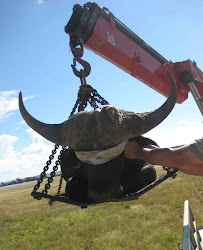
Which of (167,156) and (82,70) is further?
(82,70)

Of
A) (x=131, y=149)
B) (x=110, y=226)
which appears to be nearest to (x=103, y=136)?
(x=131, y=149)

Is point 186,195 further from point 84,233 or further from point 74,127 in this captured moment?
point 74,127

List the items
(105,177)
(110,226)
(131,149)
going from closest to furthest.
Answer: (105,177) → (131,149) → (110,226)

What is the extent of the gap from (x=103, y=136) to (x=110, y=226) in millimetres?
12051

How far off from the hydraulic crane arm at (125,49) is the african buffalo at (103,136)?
2169 millimetres

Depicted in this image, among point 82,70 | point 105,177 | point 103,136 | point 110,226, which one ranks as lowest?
point 110,226

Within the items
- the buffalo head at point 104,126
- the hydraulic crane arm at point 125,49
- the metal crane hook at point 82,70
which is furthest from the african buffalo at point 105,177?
the hydraulic crane arm at point 125,49

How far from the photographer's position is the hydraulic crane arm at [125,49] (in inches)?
186

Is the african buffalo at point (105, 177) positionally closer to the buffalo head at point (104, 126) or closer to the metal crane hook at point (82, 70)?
the buffalo head at point (104, 126)

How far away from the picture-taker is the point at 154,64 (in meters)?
6.29

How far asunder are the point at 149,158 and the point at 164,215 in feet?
39.3

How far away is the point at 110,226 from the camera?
12.9 m

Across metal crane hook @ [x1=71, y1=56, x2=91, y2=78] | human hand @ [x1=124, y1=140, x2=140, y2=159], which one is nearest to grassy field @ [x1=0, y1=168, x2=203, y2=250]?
human hand @ [x1=124, y1=140, x2=140, y2=159]

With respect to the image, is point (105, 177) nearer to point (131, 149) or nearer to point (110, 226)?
point (131, 149)
